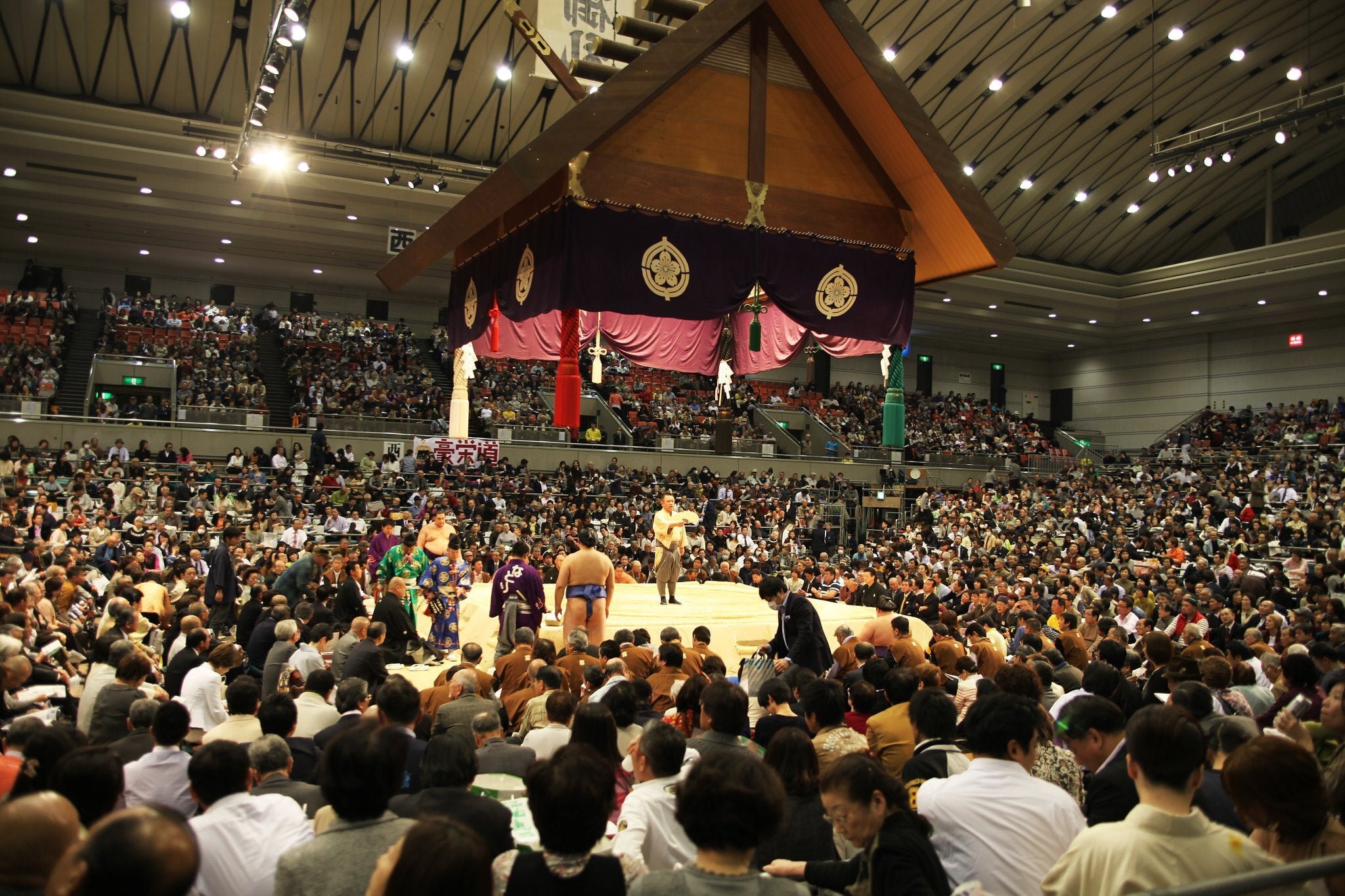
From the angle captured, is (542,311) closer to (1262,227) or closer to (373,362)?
(373,362)

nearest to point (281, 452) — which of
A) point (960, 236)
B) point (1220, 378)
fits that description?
point (960, 236)

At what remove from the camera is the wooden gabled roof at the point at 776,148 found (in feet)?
18.5

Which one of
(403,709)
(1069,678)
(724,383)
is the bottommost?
(1069,678)

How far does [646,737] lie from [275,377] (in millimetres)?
17165

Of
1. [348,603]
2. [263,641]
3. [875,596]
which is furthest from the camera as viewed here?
[875,596]

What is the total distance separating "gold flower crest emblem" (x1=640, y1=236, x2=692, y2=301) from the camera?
5.77 metres

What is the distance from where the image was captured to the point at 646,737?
2.34 m

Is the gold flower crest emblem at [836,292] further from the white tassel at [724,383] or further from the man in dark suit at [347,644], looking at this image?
the man in dark suit at [347,644]

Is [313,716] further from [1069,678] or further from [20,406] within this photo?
[20,406]

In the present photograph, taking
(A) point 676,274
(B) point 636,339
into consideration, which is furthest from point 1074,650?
(B) point 636,339

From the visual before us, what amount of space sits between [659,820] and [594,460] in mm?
14316

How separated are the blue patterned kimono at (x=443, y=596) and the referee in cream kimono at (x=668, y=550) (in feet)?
6.33

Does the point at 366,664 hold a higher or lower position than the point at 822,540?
lower

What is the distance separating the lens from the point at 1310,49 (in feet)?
56.0
